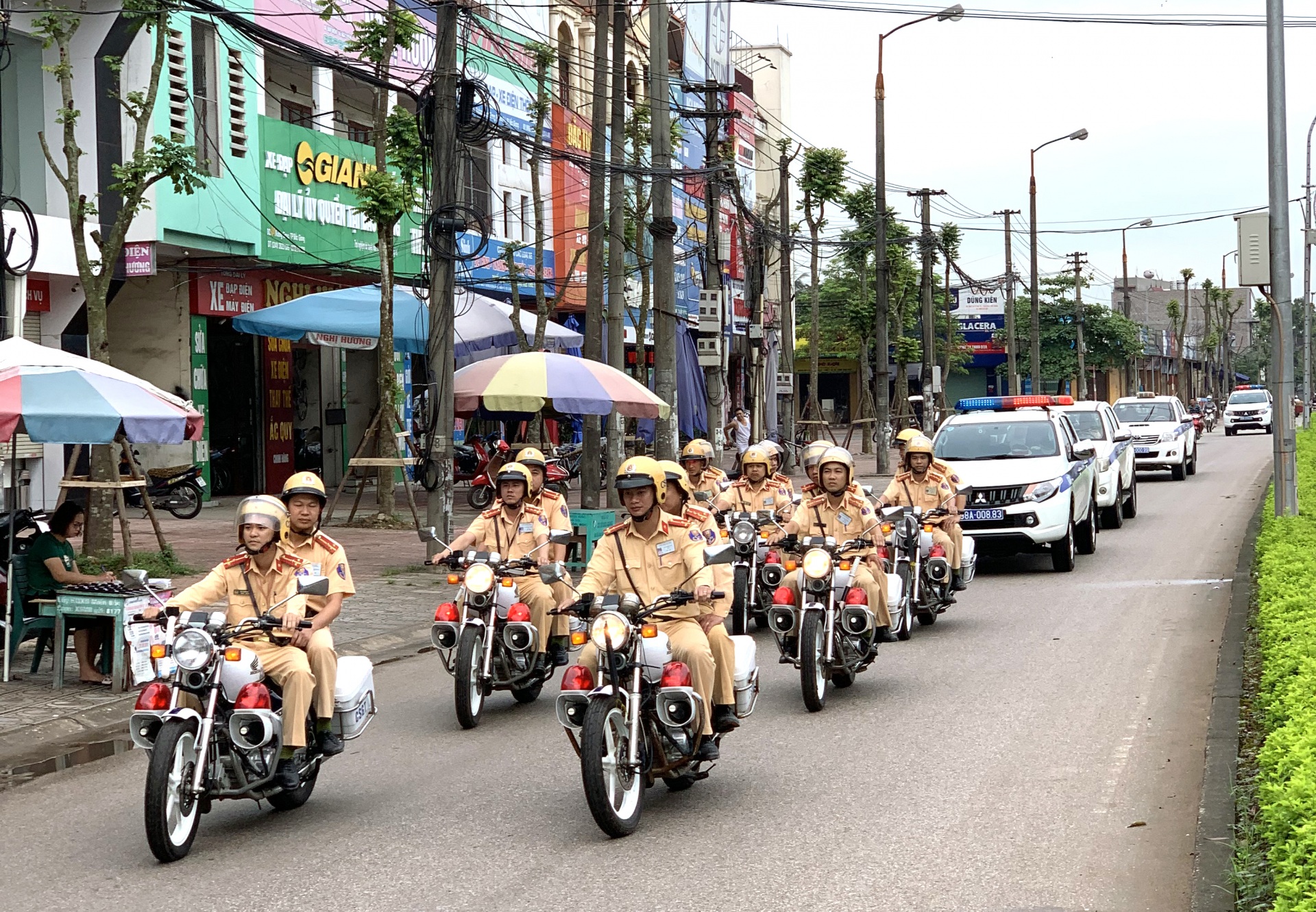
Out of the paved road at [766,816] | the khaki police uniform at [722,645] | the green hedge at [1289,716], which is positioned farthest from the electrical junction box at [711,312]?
the khaki police uniform at [722,645]

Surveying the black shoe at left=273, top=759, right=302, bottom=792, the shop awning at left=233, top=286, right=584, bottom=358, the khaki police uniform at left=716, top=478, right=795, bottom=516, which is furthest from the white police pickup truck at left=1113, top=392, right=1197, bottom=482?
the black shoe at left=273, top=759, right=302, bottom=792

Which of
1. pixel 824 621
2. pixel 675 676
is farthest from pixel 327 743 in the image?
pixel 824 621

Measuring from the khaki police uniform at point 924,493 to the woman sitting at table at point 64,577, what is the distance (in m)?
6.16

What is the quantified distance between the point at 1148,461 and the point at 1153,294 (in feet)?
333

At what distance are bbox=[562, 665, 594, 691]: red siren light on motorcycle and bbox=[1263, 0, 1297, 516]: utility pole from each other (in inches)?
443

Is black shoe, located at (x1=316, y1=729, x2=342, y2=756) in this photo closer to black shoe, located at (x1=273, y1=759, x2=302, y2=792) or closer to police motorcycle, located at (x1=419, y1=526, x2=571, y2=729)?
black shoe, located at (x1=273, y1=759, x2=302, y2=792)


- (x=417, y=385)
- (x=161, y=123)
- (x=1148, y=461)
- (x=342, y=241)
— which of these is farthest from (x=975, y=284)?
(x=161, y=123)

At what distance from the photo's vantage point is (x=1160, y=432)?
3045cm

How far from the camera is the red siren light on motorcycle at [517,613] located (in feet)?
29.8

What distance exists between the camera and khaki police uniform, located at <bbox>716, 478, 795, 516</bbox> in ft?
42.7

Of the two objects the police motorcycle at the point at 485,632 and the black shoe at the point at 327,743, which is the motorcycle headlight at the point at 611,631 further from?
the police motorcycle at the point at 485,632

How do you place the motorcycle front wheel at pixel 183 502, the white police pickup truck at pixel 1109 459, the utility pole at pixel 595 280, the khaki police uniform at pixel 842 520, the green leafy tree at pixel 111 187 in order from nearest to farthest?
1. the khaki police uniform at pixel 842 520
2. the green leafy tree at pixel 111 187
3. the white police pickup truck at pixel 1109 459
4. the utility pole at pixel 595 280
5. the motorcycle front wheel at pixel 183 502

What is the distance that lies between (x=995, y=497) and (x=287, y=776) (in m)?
10.8

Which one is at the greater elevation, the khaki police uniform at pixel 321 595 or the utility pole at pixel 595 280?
the utility pole at pixel 595 280
